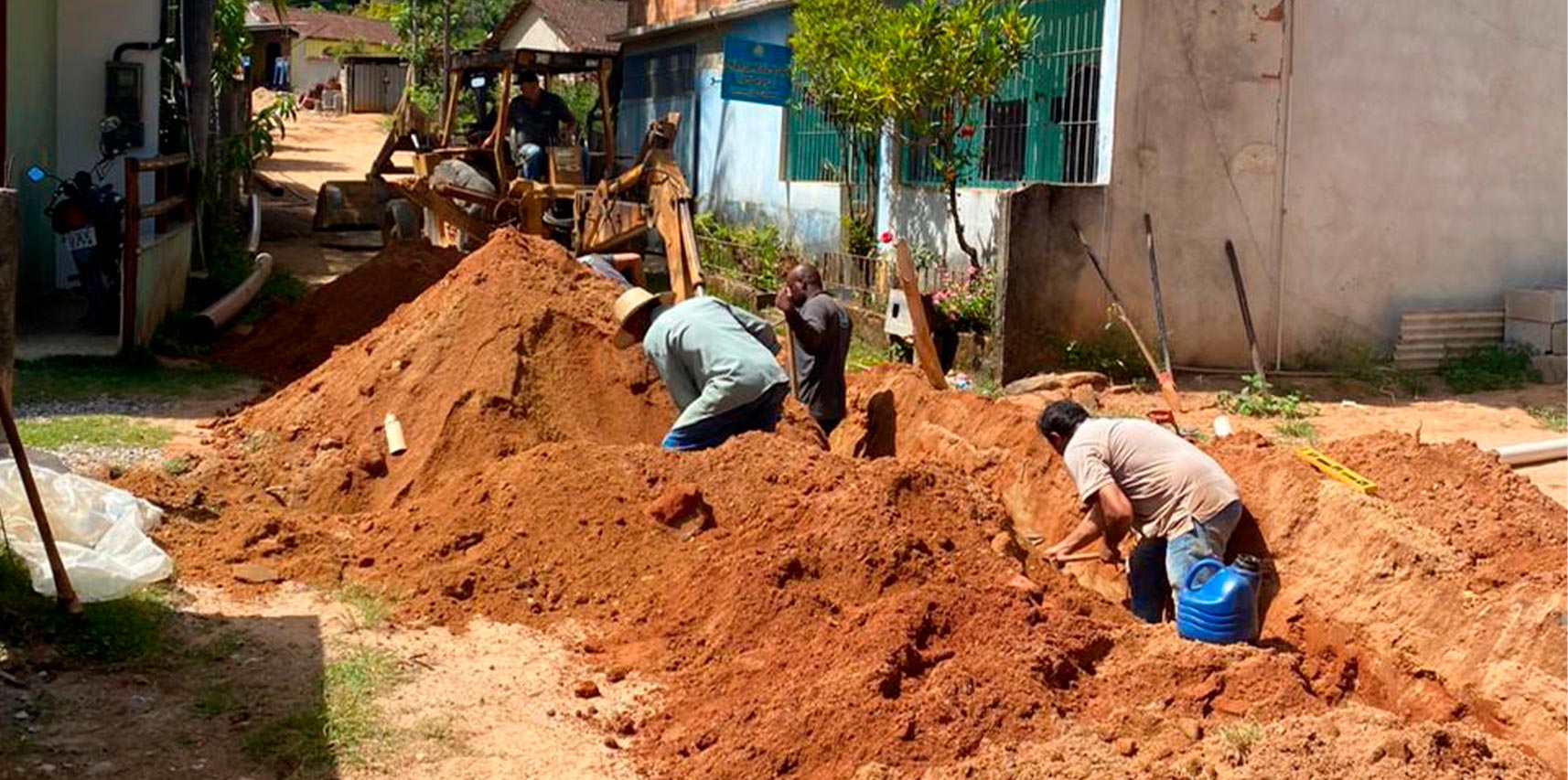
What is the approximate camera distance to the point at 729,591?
265 inches

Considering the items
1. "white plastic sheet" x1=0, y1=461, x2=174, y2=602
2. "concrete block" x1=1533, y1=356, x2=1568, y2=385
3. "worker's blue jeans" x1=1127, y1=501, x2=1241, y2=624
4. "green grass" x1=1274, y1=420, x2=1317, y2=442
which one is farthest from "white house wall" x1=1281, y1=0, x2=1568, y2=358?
"white plastic sheet" x1=0, y1=461, x2=174, y2=602

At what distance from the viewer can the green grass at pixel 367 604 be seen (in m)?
6.87

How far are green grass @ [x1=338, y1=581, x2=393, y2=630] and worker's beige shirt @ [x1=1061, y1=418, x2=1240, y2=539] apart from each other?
326cm

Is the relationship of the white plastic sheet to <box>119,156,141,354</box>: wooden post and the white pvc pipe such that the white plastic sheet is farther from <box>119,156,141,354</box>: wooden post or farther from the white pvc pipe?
the white pvc pipe

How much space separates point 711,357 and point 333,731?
11.2 feet

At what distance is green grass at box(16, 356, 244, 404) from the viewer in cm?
1149

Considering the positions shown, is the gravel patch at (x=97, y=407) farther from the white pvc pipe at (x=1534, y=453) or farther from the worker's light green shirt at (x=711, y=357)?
the white pvc pipe at (x=1534, y=453)

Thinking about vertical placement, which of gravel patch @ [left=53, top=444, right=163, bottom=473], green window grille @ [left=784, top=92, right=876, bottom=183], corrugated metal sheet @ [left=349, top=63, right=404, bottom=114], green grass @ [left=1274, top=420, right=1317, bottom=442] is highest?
corrugated metal sheet @ [left=349, top=63, right=404, bottom=114]

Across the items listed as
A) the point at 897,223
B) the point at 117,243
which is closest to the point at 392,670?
the point at 117,243

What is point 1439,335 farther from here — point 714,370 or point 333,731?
point 333,731

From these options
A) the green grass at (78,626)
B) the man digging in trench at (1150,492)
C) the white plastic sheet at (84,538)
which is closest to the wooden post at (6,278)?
the white plastic sheet at (84,538)

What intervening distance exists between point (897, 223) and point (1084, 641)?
10.2m

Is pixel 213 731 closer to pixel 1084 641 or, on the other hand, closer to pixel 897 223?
pixel 1084 641

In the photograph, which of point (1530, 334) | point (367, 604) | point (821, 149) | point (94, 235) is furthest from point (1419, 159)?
point (94, 235)
